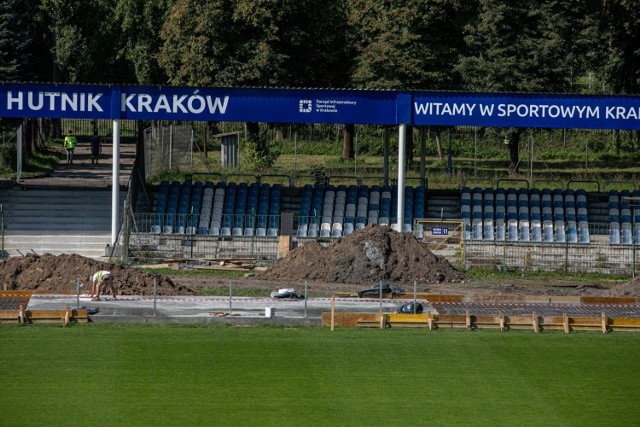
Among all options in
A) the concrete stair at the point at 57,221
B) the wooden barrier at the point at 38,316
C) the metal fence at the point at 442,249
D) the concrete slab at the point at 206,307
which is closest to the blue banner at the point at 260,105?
the metal fence at the point at 442,249

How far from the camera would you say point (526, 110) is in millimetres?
46656

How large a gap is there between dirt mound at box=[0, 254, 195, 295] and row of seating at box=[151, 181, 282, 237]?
8.41 meters

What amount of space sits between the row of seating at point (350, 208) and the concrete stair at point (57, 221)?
7814mm

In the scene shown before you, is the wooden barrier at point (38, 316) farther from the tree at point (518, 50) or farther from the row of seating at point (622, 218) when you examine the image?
the tree at point (518, 50)

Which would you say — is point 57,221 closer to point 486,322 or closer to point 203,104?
point 203,104

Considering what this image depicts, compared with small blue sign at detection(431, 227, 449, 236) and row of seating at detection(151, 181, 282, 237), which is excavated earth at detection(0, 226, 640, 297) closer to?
small blue sign at detection(431, 227, 449, 236)

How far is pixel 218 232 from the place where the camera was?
47.1 m

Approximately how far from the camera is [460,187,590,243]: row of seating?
47531 mm

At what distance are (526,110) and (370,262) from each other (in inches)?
380

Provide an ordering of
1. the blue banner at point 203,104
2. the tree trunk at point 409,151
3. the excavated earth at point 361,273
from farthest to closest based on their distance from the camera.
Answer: the tree trunk at point 409,151 < the blue banner at point 203,104 < the excavated earth at point 361,273

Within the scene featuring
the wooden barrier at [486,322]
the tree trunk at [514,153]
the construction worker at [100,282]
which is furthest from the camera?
the tree trunk at [514,153]

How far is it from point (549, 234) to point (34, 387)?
27447mm

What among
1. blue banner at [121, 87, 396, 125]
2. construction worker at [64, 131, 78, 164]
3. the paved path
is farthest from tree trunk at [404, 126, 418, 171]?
construction worker at [64, 131, 78, 164]

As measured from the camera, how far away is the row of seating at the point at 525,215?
156 ft
